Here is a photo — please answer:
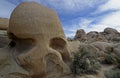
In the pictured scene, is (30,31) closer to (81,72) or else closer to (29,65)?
(29,65)

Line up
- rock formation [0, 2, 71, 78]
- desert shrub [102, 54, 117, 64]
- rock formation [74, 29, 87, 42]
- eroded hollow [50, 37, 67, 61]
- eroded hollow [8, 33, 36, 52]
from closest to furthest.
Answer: rock formation [0, 2, 71, 78], eroded hollow [8, 33, 36, 52], eroded hollow [50, 37, 67, 61], desert shrub [102, 54, 117, 64], rock formation [74, 29, 87, 42]

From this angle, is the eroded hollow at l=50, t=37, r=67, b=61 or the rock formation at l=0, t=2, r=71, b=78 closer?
the rock formation at l=0, t=2, r=71, b=78

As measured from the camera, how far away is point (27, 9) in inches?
399

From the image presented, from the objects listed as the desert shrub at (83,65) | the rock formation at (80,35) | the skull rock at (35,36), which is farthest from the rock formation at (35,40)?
the rock formation at (80,35)

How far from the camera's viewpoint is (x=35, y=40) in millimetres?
9844

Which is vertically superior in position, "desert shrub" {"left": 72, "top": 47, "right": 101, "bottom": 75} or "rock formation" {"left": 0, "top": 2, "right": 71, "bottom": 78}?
"rock formation" {"left": 0, "top": 2, "right": 71, "bottom": 78}

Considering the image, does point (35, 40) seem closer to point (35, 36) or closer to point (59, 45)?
point (35, 36)

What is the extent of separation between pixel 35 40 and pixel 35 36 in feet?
0.64

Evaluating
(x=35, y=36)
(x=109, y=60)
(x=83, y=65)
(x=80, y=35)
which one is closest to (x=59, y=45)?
(x=83, y=65)

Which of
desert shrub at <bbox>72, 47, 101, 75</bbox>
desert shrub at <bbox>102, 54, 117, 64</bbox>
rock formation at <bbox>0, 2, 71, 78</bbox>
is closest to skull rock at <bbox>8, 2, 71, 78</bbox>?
rock formation at <bbox>0, 2, 71, 78</bbox>

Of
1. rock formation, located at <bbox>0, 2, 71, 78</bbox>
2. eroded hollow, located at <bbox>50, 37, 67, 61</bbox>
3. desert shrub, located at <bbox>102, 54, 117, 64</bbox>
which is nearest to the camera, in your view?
rock formation, located at <bbox>0, 2, 71, 78</bbox>

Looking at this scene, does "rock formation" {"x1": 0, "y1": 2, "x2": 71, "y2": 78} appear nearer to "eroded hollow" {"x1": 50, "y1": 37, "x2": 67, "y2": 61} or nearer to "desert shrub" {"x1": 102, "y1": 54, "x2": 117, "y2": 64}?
"eroded hollow" {"x1": 50, "y1": 37, "x2": 67, "y2": 61}

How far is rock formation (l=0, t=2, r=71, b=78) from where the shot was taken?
972cm

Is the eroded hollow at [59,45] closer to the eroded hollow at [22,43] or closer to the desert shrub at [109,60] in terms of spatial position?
the eroded hollow at [22,43]
